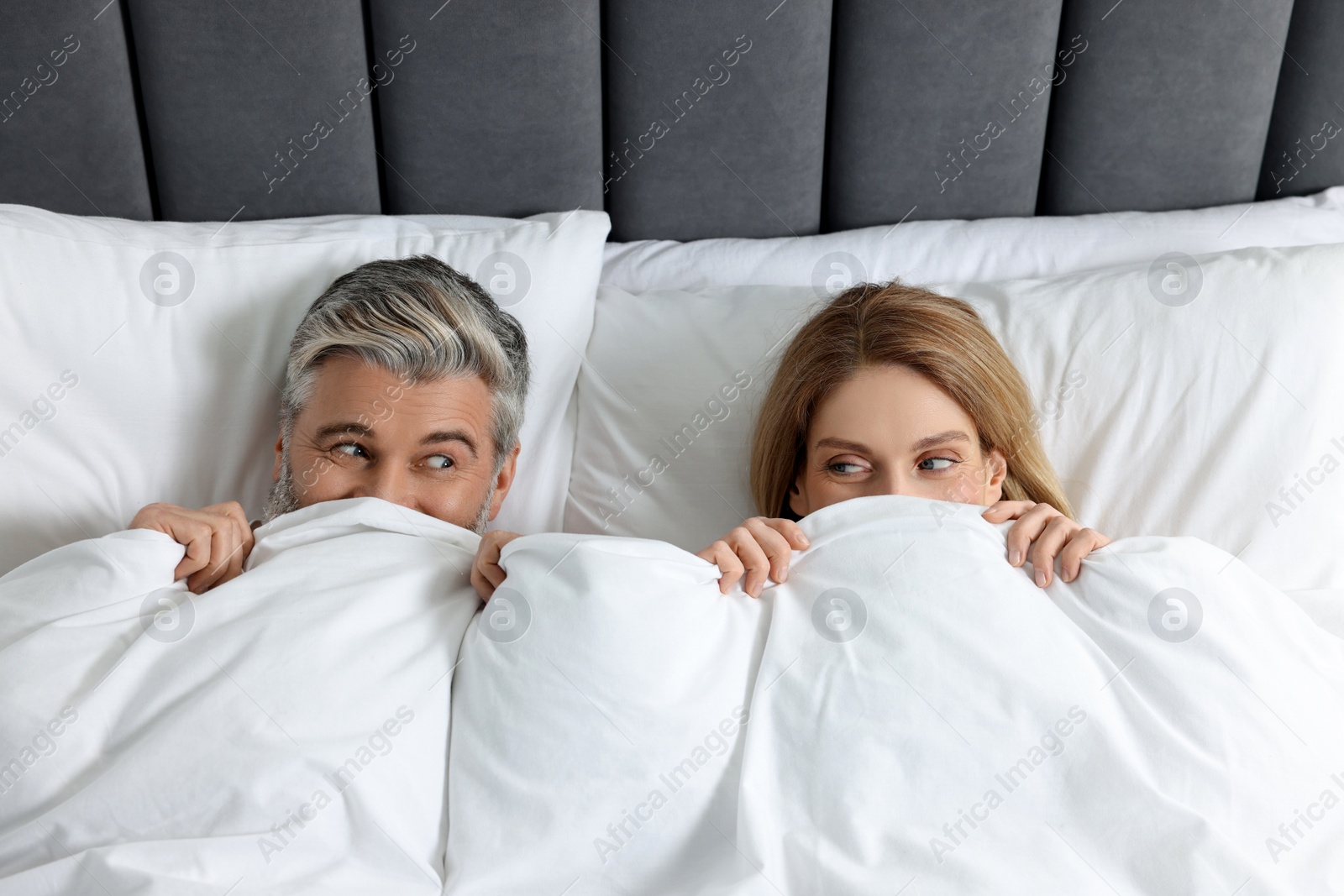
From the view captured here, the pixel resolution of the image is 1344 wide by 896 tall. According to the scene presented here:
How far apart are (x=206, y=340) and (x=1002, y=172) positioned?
1371mm

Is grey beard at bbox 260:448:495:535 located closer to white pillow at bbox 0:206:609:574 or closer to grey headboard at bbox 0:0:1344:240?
white pillow at bbox 0:206:609:574

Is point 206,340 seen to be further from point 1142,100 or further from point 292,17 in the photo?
point 1142,100

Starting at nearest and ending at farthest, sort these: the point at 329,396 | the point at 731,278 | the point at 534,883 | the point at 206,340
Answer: the point at 534,883, the point at 329,396, the point at 206,340, the point at 731,278

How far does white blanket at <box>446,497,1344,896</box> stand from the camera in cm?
89

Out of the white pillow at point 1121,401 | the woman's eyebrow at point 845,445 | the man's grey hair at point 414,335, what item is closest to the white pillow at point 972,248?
the white pillow at point 1121,401

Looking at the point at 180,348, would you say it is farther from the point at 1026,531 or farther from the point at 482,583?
the point at 1026,531

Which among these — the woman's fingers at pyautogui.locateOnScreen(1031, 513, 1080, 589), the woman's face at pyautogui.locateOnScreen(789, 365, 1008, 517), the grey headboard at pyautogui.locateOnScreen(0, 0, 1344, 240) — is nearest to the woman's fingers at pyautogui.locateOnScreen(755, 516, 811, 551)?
the woman's face at pyautogui.locateOnScreen(789, 365, 1008, 517)

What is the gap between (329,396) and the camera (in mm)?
1303

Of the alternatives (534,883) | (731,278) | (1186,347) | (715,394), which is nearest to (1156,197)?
(1186,347)

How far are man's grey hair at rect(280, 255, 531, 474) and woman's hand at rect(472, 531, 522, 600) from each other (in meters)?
0.29

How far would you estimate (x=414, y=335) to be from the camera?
1307 mm

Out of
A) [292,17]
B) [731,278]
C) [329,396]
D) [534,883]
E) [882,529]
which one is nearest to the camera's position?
[534,883]

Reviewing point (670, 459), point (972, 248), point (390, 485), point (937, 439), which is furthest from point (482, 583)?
point (972, 248)

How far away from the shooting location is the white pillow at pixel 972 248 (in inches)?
65.9
